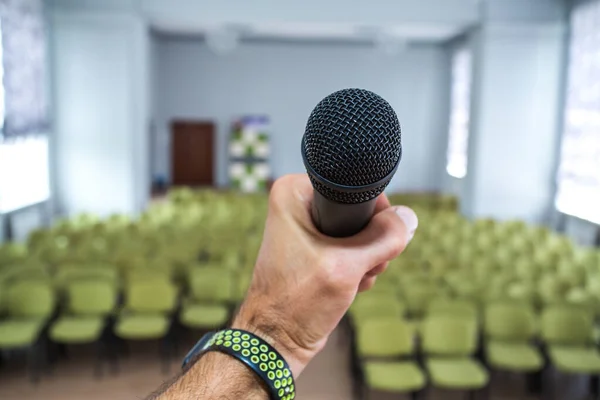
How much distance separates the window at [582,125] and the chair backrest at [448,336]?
21.7ft

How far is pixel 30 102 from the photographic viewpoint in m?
10.3

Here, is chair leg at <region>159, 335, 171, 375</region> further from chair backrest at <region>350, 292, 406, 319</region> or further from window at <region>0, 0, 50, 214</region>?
window at <region>0, 0, 50, 214</region>

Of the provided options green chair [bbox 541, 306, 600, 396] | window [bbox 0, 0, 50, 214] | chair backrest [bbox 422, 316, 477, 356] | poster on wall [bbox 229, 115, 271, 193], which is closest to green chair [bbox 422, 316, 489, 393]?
chair backrest [bbox 422, 316, 477, 356]

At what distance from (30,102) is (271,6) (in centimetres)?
528

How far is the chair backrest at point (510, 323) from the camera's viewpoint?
5.06 meters

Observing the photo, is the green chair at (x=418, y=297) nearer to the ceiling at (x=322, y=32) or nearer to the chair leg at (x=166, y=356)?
the chair leg at (x=166, y=356)

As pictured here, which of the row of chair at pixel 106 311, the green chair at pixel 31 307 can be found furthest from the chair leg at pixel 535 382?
the green chair at pixel 31 307

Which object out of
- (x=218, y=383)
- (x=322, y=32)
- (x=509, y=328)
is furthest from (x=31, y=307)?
(x=322, y=32)

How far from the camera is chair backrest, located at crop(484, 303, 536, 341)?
506 cm

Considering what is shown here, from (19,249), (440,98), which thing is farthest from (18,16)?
(440,98)

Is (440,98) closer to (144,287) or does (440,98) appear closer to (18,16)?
(18,16)

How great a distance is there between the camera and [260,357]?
92 cm

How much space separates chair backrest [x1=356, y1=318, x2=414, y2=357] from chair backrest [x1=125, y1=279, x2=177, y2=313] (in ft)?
6.66

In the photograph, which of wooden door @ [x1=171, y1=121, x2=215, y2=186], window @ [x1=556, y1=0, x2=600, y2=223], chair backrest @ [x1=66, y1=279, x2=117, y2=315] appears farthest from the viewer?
wooden door @ [x1=171, y1=121, x2=215, y2=186]
